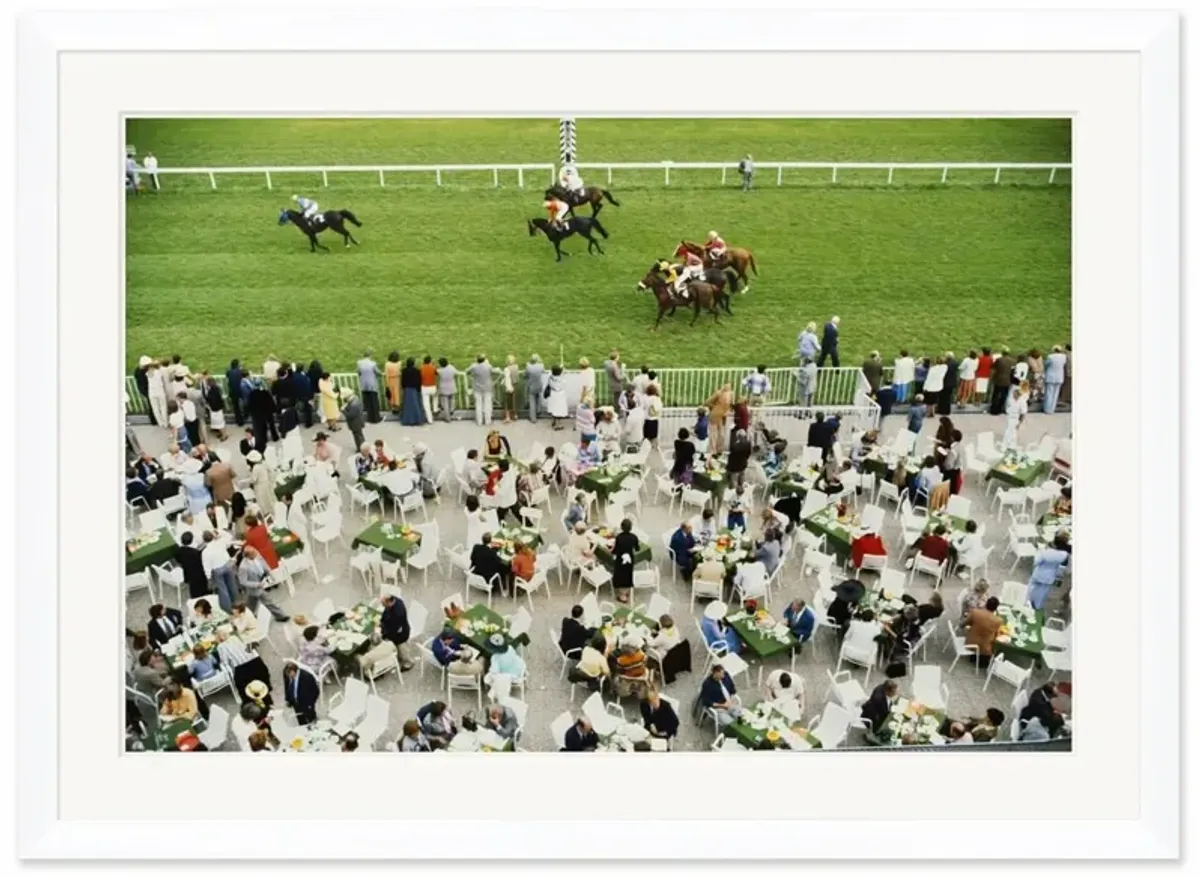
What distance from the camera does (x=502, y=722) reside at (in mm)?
13445

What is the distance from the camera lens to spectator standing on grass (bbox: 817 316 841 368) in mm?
A: 18578

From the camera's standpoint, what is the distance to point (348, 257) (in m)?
20.2

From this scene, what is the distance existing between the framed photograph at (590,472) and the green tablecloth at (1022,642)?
47mm

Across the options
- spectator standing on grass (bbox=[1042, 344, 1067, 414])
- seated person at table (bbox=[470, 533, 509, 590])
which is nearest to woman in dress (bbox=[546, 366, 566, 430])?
seated person at table (bbox=[470, 533, 509, 590])

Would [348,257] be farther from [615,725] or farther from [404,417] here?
[615,725]

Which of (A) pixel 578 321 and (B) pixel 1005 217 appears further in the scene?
(A) pixel 578 321

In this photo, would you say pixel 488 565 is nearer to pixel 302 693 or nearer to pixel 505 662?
pixel 505 662

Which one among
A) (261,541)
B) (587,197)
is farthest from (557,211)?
(261,541)

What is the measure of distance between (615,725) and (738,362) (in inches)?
282

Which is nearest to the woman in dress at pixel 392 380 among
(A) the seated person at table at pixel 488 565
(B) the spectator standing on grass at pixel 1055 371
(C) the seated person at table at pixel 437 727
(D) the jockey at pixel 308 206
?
(D) the jockey at pixel 308 206

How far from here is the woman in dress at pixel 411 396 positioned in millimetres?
17969

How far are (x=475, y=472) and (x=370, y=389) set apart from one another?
225 cm

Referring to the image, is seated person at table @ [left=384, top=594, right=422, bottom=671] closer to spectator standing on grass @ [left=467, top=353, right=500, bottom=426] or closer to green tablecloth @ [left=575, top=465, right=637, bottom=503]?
green tablecloth @ [left=575, top=465, right=637, bottom=503]
